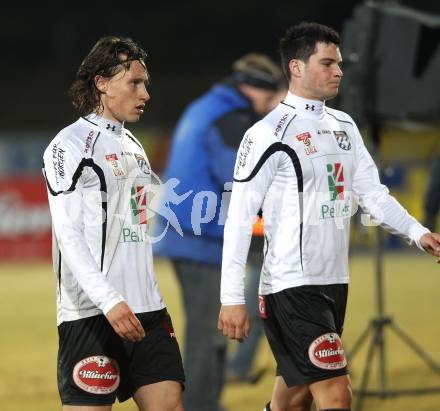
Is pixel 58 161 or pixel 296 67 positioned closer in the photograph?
pixel 58 161

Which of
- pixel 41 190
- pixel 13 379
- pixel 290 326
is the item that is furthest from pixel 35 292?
pixel 290 326

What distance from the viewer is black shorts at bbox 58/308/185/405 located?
418cm

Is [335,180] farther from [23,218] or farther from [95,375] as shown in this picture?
[23,218]

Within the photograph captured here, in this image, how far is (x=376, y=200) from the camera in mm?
4711

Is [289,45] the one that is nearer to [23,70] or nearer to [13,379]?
[13,379]

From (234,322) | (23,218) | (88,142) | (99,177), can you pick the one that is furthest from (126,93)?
(23,218)

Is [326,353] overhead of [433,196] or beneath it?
beneath

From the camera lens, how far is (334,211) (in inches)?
176

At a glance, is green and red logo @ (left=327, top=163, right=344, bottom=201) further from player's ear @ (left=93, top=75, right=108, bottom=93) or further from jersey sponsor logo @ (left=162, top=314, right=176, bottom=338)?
player's ear @ (left=93, top=75, right=108, bottom=93)

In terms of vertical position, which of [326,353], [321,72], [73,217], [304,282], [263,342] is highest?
[321,72]

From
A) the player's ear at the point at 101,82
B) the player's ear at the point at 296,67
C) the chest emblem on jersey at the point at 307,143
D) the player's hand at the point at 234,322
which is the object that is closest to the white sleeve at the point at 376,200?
the chest emblem on jersey at the point at 307,143

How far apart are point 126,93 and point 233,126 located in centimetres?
176

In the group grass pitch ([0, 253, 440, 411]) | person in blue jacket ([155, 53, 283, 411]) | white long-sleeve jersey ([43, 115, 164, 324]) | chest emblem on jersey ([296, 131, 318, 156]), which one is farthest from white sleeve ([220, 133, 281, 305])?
grass pitch ([0, 253, 440, 411])

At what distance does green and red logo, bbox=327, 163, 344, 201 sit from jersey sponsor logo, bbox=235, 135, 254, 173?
1.20 feet
